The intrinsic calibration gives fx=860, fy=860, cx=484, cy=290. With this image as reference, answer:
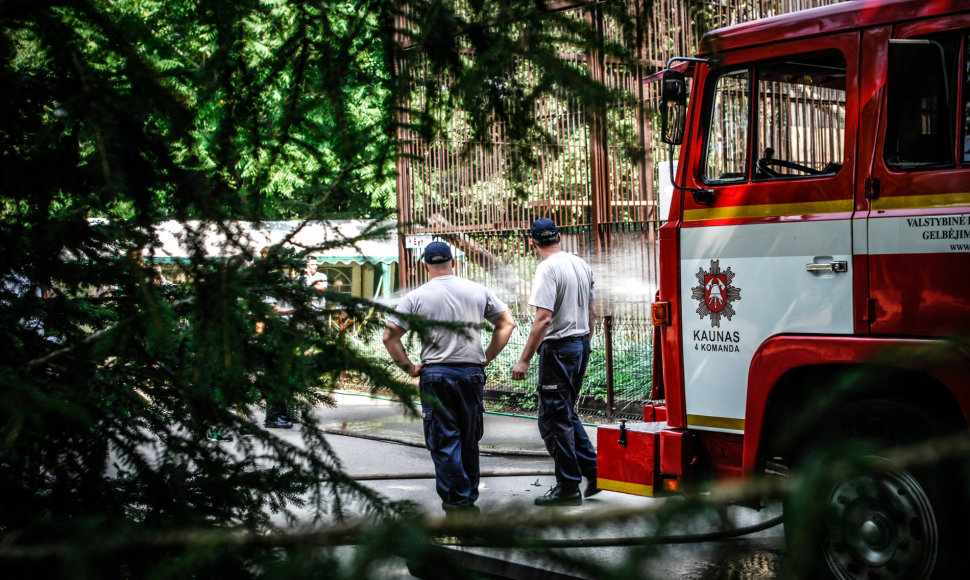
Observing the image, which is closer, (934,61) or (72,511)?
(72,511)

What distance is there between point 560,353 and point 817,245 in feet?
8.34

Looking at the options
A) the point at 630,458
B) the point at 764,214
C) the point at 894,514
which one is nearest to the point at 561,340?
the point at 630,458

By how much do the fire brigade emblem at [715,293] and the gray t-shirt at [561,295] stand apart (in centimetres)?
171

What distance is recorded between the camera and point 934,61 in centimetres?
386

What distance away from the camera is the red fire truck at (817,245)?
12.2 feet

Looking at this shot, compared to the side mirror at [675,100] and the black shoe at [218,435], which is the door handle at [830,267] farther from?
the black shoe at [218,435]

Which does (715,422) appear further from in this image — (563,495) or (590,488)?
(590,488)

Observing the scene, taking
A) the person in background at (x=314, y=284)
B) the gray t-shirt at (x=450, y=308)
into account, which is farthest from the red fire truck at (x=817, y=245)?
the person in background at (x=314, y=284)

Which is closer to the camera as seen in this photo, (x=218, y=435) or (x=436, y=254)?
(x=218, y=435)

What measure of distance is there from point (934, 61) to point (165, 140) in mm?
3352

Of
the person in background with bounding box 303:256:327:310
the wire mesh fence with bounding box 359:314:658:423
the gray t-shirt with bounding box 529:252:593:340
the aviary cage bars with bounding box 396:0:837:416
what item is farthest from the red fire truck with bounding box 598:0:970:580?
the wire mesh fence with bounding box 359:314:658:423

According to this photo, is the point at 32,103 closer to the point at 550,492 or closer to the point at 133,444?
the point at 133,444

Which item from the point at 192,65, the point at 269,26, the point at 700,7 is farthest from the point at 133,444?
the point at 700,7

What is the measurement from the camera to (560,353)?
6.39 metres
